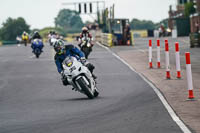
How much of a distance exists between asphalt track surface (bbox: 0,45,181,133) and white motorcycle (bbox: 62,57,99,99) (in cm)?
29

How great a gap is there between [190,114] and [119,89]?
20.5ft

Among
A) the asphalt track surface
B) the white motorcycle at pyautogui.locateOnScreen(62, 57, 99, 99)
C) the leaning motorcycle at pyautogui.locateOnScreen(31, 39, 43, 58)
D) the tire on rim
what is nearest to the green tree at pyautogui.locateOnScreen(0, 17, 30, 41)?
the leaning motorcycle at pyautogui.locateOnScreen(31, 39, 43, 58)

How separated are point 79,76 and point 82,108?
6.35ft

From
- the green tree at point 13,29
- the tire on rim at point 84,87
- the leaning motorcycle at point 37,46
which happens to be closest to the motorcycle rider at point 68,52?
the tire on rim at point 84,87

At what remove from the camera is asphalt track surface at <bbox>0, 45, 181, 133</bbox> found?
1091cm

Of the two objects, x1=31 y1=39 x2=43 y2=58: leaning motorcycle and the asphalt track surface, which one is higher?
x1=31 y1=39 x2=43 y2=58: leaning motorcycle

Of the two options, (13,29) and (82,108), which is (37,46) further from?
Result: (13,29)

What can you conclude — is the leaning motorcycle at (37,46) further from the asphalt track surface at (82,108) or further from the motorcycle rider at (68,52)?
the motorcycle rider at (68,52)

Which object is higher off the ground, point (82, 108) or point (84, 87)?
point (84, 87)

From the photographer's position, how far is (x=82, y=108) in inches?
555

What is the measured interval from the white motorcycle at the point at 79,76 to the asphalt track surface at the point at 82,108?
29 cm

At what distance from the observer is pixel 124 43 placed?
183 ft

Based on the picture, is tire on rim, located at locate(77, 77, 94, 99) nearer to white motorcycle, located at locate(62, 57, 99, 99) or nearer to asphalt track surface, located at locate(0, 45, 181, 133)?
white motorcycle, located at locate(62, 57, 99, 99)

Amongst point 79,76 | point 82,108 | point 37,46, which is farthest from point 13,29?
point 82,108
